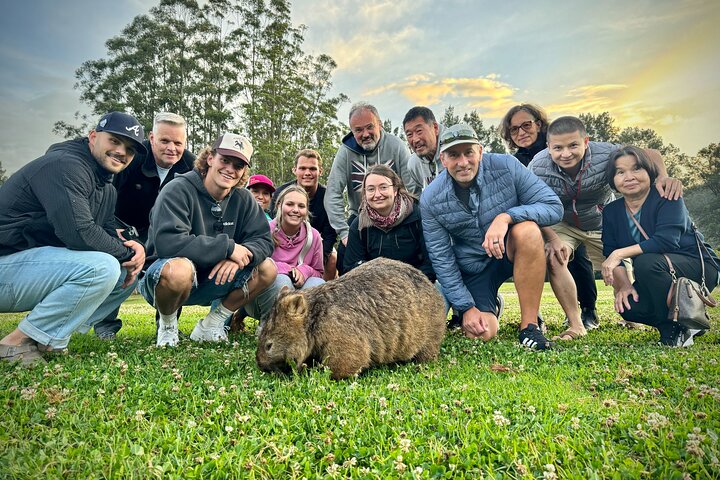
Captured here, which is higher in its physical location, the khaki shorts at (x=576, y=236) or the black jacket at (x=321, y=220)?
the black jacket at (x=321, y=220)

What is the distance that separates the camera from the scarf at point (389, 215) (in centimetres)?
706

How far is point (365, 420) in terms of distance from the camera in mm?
3229

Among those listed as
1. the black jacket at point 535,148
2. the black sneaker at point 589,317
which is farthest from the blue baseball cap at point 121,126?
the black sneaker at point 589,317

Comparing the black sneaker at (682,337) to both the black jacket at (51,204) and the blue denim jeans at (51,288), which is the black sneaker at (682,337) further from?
the black jacket at (51,204)

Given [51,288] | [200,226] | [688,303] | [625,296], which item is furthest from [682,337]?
[51,288]

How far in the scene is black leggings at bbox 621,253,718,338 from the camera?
20.2 ft

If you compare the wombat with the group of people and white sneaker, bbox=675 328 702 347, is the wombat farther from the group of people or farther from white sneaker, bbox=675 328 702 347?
white sneaker, bbox=675 328 702 347

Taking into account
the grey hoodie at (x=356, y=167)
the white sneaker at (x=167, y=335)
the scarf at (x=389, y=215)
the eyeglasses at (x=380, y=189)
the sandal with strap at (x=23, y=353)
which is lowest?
the white sneaker at (x=167, y=335)

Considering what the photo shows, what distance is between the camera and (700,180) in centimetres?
1073

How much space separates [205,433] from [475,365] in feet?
10.4

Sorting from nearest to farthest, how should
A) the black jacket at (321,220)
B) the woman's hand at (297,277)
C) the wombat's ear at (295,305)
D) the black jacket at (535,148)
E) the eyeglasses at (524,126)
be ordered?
1. the wombat's ear at (295,305)
2. the woman's hand at (297,277)
3. the eyeglasses at (524,126)
4. the black jacket at (535,148)
5. the black jacket at (321,220)

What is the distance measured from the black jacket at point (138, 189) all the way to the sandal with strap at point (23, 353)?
3.00 meters

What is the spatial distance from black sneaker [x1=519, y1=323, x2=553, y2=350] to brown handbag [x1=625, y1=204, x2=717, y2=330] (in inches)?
65.3

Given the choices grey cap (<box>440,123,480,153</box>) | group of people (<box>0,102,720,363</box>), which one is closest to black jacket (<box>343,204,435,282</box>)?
group of people (<box>0,102,720,363</box>)
